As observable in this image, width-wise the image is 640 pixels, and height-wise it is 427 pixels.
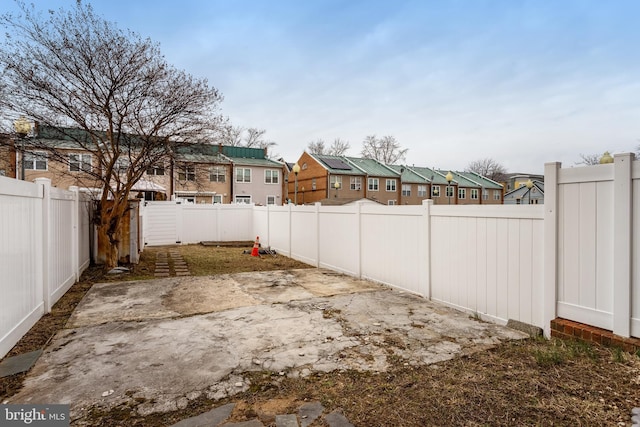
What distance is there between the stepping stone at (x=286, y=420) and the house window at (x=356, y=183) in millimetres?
32807

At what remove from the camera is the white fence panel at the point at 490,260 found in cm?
377

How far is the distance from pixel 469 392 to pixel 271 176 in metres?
27.8

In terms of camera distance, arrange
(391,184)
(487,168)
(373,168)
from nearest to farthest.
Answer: (391,184) → (373,168) → (487,168)

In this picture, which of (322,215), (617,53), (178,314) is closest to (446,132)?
(617,53)

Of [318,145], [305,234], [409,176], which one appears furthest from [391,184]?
[305,234]

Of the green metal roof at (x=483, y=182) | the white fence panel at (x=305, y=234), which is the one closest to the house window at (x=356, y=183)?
the green metal roof at (x=483, y=182)

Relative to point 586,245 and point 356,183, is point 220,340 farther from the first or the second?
point 356,183

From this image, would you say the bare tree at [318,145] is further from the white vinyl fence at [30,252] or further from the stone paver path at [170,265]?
the white vinyl fence at [30,252]

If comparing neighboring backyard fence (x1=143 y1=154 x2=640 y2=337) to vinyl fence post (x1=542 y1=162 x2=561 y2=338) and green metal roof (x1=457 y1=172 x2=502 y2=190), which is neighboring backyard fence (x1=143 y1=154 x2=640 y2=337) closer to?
vinyl fence post (x1=542 y1=162 x2=561 y2=338)

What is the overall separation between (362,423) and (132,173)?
7.97 metres

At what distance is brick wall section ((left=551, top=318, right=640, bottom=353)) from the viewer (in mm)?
2885

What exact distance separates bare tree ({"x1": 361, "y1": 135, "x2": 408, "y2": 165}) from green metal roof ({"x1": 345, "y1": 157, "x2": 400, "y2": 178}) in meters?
8.19

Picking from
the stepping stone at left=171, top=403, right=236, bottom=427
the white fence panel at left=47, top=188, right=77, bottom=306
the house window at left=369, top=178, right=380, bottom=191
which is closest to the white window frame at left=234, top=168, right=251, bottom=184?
the house window at left=369, top=178, right=380, bottom=191

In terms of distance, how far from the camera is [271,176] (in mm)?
29281
